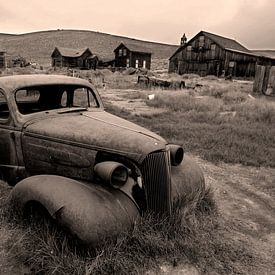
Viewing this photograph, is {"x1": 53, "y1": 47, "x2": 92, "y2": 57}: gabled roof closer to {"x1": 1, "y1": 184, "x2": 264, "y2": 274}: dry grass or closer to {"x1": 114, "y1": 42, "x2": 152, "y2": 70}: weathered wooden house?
{"x1": 114, "y1": 42, "x2": 152, "y2": 70}: weathered wooden house

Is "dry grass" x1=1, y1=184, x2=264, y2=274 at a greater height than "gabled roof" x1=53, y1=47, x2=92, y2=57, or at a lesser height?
lesser

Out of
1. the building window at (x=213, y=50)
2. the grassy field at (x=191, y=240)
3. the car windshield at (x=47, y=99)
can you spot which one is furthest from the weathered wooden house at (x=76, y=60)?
the car windshield at (x=47, y=99)

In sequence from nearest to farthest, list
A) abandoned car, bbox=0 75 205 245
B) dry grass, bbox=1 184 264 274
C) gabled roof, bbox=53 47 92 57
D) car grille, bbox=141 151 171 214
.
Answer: dry grass, bbox=1 184 264 274 < abandoned car, bbox=0 75 205 245 < car grille, bbox=141 151 171 214 < gabled roof, bbox=53 47 92 57

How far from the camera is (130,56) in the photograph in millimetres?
55219

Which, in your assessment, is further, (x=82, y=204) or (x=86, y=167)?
(x=86, y=167)

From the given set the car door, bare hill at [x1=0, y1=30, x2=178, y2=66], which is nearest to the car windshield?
the car door

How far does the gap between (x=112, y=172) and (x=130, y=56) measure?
54288mm

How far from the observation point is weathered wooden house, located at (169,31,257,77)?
1489 inches

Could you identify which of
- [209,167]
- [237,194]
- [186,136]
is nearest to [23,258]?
[237,194]

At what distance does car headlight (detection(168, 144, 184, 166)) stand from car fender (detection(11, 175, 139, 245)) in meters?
1.01

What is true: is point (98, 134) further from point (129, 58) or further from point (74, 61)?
point (74, 61)

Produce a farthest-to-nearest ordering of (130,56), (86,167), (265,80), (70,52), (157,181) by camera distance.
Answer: (70,52) → (130,56) → (265,80) → (86,167) → (157,181)

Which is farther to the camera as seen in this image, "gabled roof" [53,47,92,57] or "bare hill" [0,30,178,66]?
"bare hill" [0,30,178,66]

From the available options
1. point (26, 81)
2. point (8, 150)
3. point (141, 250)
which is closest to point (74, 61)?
point (26, 81)
